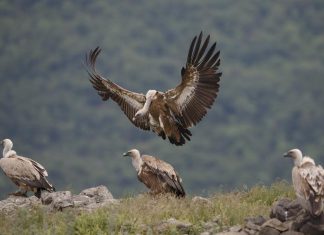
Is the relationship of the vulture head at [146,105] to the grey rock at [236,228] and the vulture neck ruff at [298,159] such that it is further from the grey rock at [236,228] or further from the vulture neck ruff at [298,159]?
the grey rock at [236,228]

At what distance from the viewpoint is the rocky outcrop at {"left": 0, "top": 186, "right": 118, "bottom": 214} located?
16.1 m

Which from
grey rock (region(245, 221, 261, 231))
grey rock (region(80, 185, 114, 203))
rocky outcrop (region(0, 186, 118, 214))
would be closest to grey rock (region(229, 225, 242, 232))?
grey rock (region(245, 221, 261, 231))

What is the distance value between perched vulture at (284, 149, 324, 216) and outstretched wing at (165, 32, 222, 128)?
4.52 meters

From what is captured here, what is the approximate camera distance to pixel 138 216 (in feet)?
48.7

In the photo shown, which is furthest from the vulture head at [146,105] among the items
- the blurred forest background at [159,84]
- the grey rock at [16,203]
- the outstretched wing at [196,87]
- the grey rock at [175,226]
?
the blurred forest background at [159,84]

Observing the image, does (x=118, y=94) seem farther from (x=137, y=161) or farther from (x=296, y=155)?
(x=296, y=155)

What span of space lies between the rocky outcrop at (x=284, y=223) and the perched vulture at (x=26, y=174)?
4.47 metres

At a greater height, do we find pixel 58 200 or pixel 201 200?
pixel 58 200

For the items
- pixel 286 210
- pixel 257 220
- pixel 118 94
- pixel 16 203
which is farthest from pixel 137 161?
pixel 286 210

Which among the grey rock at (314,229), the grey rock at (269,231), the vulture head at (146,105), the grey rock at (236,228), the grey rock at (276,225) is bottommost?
the grey rock at (314,229)

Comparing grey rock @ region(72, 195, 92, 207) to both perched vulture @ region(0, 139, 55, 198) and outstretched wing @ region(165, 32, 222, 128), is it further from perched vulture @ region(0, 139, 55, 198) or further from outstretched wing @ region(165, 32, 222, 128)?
outstretched wing @ region(165, 32, 222, 128)

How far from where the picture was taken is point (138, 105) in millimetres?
19984

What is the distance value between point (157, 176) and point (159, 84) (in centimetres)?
9062

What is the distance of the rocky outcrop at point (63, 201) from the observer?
1609 centimetres
